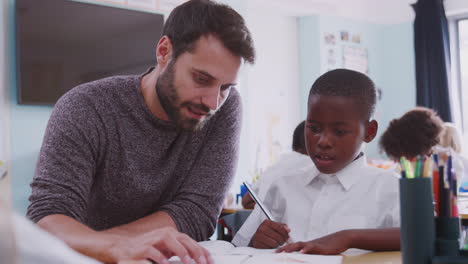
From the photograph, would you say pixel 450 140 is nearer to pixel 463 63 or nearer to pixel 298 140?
pixel 298 140

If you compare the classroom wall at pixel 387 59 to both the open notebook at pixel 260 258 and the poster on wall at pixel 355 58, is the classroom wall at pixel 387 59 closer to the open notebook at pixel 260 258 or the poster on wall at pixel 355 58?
the poster on wall at pixel 355 58

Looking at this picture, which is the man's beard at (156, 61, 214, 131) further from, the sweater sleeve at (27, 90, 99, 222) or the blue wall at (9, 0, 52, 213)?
the blue wall at (9, 0, 52, 213)

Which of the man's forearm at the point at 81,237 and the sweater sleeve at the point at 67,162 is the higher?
the sweater sleeve at the point at 67,162

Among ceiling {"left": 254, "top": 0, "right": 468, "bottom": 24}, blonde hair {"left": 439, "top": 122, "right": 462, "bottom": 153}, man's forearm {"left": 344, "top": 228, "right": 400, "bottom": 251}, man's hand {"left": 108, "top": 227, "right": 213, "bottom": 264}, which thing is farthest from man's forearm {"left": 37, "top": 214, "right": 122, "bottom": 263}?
ceiling {"left": 254, "top": 0, "right": 468, "bottom": 24}

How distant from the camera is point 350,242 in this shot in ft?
3.22

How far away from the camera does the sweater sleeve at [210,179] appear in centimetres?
115

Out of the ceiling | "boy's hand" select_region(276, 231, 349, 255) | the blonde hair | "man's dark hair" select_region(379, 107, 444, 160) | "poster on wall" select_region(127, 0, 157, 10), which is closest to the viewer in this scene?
"boy's hand" select_region(276, 231, 349, 255)

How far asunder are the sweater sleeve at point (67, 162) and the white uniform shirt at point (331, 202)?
441 millimetres

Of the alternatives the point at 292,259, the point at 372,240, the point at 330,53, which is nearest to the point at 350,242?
the point at 372,240

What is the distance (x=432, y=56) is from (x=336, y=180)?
14.9ft

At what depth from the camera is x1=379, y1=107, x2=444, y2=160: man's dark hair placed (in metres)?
2.69

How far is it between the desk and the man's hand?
258 mm

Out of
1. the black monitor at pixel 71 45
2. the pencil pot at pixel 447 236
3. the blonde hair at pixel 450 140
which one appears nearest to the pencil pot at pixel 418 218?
the pencil pot at pixel 447 236

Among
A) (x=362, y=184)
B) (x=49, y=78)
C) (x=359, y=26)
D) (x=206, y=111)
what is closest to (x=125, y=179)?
(x=206, y=111)
